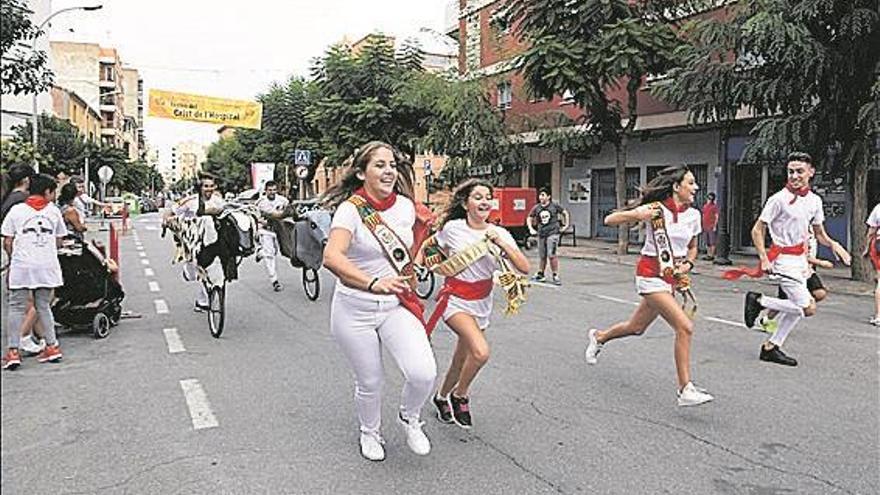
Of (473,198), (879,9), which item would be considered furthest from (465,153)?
(473,198)

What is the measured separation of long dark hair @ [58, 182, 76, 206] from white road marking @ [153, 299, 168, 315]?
225cm

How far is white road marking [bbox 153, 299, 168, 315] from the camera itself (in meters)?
10.9

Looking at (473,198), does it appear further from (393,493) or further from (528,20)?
(528,20)

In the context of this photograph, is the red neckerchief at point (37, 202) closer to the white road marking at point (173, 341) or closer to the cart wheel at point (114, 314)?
the white road marking at point (173, 341)

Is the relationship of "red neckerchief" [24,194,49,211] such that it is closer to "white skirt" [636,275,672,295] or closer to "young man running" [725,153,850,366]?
"white skirt" [636,275,672,295]

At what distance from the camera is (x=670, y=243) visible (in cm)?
608

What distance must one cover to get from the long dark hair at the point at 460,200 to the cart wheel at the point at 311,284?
676 cm

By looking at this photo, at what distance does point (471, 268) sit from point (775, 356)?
3766mm

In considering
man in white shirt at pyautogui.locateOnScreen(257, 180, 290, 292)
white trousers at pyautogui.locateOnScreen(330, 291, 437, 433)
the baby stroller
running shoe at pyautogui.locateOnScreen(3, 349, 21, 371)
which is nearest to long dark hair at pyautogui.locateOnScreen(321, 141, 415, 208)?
white trousers at pyautogui.locateOnScreen(330, 291, 437, 433)

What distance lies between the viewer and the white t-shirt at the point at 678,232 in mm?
6105

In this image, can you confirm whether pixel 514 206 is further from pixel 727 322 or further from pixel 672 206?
pixel 672 206

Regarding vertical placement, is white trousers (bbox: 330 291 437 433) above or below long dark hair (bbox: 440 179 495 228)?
below

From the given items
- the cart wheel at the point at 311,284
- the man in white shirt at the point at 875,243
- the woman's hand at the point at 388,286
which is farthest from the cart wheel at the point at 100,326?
the man in white shirt at the point at 875,243

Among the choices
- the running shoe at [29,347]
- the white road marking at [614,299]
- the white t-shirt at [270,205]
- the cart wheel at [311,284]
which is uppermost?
the white t-shirt at [270,205]
